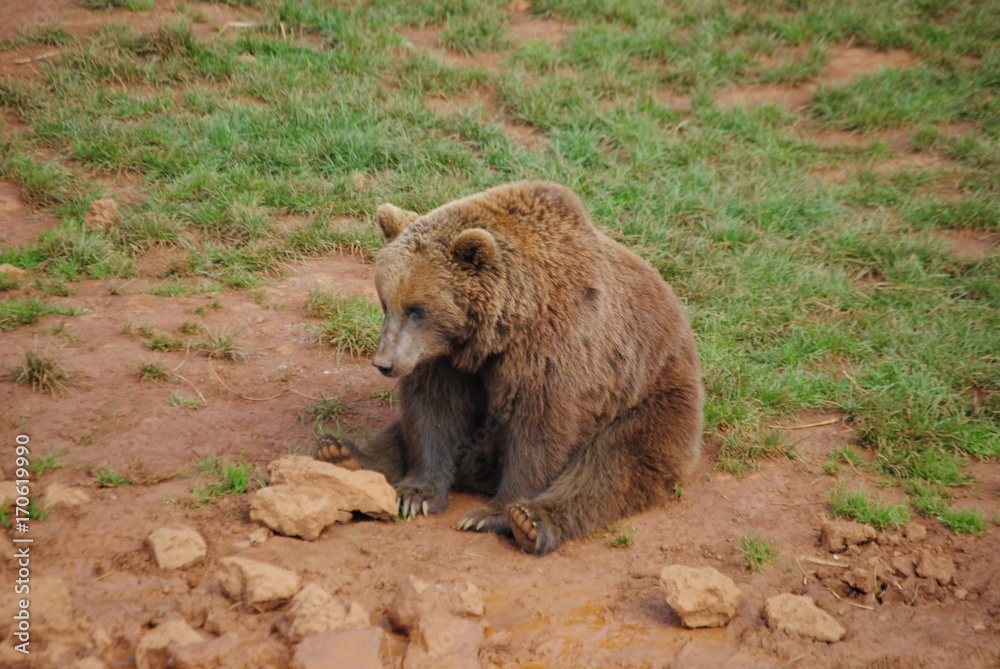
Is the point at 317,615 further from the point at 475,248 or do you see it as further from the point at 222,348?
the point at 222,348

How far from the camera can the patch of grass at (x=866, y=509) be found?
481 cm

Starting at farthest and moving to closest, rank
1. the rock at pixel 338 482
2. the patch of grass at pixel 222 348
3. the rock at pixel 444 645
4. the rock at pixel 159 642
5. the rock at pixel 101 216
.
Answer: the rock at pixel 101 216, the patch of grass at pixel 222 348, the rock at pixel 338 482, the rock at pixel 444 645, the rock at pixel 159 642

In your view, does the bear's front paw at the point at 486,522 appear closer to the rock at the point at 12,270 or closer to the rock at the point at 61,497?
the rock at the point at 61,497

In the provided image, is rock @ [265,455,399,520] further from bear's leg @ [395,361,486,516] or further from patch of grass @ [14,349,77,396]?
patch of grass @ [14,349,77,396]

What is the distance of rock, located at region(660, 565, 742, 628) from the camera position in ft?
12.2

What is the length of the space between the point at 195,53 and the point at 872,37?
7.85 meters

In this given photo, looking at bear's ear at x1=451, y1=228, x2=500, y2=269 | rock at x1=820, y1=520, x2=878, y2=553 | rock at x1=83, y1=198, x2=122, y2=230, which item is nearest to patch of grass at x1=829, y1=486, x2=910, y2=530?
rock at x1=820, y1=520, x2=878, y2=553

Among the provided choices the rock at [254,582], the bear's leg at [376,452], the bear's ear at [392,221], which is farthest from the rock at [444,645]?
the bear's ear at [392,221]

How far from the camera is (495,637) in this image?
143 inches

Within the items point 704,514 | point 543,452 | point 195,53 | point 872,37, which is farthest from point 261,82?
point 872,37

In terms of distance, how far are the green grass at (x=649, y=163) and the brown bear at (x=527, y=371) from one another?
947mm

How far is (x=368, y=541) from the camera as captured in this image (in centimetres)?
435

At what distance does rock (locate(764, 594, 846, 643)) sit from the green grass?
1618mm

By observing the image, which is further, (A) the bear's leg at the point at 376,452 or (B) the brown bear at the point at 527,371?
(A) the bear's leg at the point at 376,452
